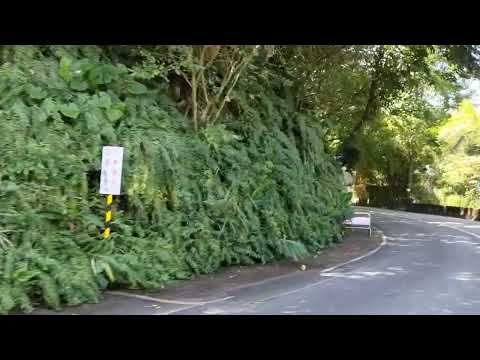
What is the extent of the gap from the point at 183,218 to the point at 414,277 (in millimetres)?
5478

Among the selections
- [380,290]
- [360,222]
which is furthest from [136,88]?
[360,222]

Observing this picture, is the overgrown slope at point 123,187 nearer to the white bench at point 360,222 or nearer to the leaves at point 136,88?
the leaves at point 136,88

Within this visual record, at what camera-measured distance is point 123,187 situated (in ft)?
35.0

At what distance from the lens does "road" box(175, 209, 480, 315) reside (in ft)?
29.6

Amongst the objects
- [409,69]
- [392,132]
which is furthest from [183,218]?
[392,132]

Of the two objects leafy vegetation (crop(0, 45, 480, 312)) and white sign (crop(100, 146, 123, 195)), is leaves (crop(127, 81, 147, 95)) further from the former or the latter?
white sign (crop(100, 146, 123, 195))

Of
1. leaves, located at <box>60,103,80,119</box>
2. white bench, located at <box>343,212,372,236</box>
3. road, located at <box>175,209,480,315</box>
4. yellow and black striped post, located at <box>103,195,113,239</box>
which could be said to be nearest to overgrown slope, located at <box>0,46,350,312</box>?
leaves, located at <box>60,103,80,119</box>

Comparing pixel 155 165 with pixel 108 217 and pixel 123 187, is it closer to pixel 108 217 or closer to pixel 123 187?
pixel 123 187

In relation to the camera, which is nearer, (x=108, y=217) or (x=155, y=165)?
(x=108, y=217)

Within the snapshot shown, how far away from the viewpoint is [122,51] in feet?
41.1

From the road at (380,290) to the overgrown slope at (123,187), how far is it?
5.41 ft

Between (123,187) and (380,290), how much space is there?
5.42 meters

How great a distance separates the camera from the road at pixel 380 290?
29.6 ft

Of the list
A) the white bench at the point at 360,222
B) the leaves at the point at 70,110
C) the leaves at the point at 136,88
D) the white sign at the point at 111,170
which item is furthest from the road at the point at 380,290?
the white bench at the point at 360,222
